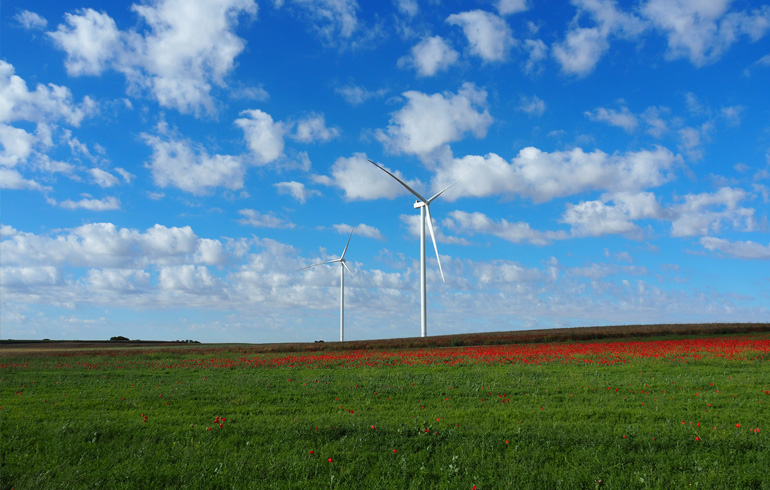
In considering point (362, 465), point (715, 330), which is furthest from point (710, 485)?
point (715, 330)

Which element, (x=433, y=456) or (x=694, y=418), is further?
(x=694, y=418)

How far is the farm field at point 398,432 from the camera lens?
36.4 feet

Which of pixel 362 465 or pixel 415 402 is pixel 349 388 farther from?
pixel 362 465

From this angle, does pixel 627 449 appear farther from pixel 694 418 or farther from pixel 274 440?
pixel 274 440

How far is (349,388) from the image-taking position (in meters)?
20.9

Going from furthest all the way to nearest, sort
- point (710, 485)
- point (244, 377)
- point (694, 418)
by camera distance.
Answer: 1. point (244, 377)
2. point (694, 418)
3. point (710, 485)

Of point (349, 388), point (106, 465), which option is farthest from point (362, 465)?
point (349, 388)

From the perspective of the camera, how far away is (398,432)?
13312 mm

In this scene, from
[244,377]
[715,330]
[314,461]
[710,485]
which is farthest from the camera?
[715,330]

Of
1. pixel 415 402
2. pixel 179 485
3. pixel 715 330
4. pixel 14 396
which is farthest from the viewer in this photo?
pixel 715 330

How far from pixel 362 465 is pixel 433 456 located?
1.74m

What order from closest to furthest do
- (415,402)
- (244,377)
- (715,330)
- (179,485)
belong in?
(179,485) → (415,402) → (244,377) → (715,330)

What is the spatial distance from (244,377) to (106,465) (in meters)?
13.0

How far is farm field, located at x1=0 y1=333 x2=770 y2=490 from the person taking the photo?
11.1m
